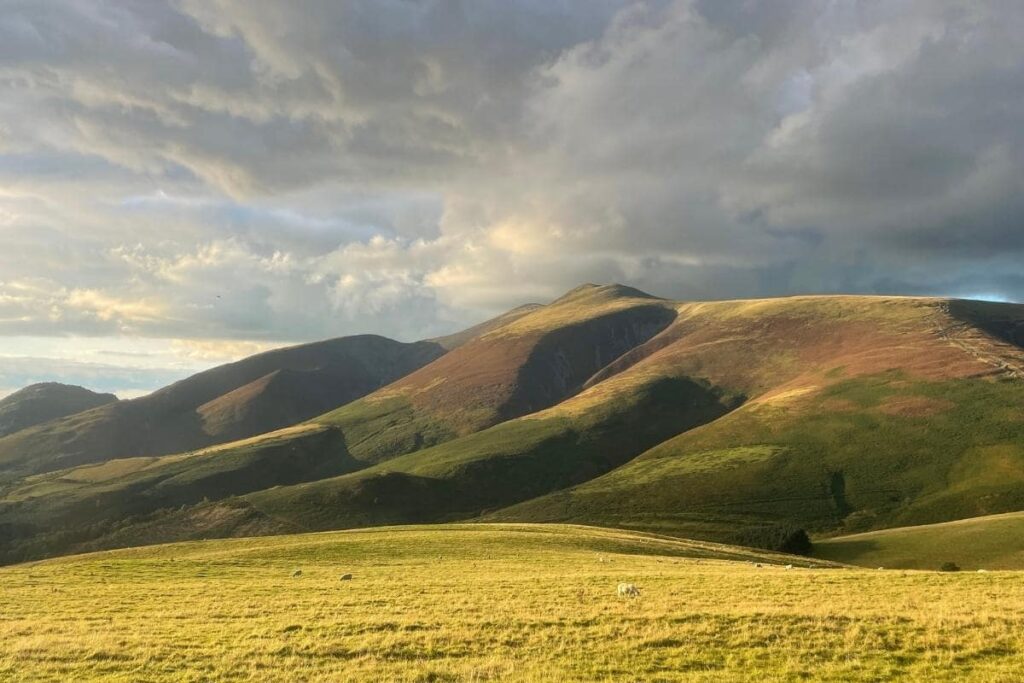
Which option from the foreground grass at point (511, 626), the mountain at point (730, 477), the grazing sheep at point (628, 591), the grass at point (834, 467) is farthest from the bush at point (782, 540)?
the grazing sheep at point (628, 591)

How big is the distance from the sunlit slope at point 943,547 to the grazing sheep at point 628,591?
5361 centimetres

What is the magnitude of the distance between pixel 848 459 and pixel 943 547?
62818 mm

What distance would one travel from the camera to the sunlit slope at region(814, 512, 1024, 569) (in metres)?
66.1

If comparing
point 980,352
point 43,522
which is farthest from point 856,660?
point 43,522

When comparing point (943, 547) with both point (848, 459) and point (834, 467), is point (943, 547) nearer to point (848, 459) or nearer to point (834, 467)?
point (834, 467)

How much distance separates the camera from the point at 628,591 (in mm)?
30547

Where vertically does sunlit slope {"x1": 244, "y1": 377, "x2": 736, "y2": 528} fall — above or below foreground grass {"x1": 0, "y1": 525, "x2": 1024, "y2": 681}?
below

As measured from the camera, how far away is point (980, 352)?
17325cm

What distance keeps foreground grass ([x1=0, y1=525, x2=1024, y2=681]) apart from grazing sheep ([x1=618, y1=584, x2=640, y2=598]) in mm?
791

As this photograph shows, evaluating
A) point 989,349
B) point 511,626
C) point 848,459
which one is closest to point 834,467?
point 848,459

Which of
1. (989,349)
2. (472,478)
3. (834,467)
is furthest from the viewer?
(989,349)

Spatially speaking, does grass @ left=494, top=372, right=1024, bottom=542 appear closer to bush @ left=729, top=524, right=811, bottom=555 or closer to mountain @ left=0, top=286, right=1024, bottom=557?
mountain @ left=0, top=286, right=1024, bottom=557

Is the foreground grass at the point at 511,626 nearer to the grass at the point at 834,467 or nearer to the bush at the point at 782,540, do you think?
the bush at the point at 782,540

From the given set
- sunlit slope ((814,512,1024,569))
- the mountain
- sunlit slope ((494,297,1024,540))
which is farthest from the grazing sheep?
sunlit slope ((494,297,1024,540))
